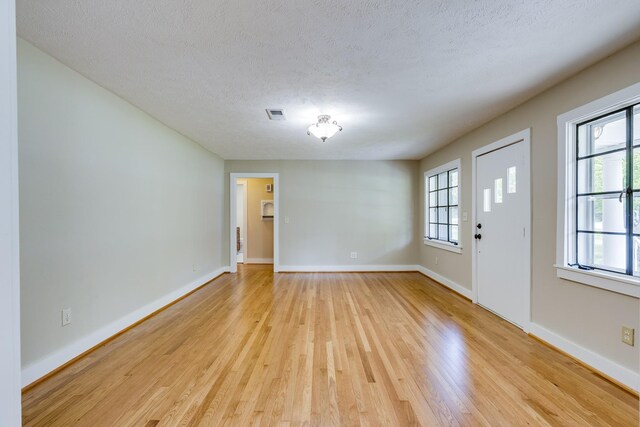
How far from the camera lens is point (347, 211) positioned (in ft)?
18.4

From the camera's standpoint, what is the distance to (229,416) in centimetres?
157

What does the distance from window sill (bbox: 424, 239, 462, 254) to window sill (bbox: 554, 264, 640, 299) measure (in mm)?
1701

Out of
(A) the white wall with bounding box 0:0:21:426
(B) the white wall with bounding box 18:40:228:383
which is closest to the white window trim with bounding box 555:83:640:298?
(A) the white wall with bounding box 0:0:21:426

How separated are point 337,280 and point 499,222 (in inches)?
109

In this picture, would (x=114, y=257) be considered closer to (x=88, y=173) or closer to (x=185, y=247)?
(x=88, y=173)

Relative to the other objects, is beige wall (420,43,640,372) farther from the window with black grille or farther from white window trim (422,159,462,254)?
the window with black grille

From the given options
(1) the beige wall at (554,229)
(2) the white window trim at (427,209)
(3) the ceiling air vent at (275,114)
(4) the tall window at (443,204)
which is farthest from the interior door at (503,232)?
(3) the ceiling air vent at (275,114)

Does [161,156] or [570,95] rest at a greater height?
[570,95]

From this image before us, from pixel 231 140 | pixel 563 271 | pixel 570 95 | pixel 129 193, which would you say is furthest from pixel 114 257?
pixel 570 95

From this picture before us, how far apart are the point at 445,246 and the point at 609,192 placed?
251cm

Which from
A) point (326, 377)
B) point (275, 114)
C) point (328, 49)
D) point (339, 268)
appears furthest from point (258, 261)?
point (328, 49)

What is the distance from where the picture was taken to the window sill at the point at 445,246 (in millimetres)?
4062

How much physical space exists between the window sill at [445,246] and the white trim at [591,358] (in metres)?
1.54

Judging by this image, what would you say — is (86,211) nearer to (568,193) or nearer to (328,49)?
(328,49)
